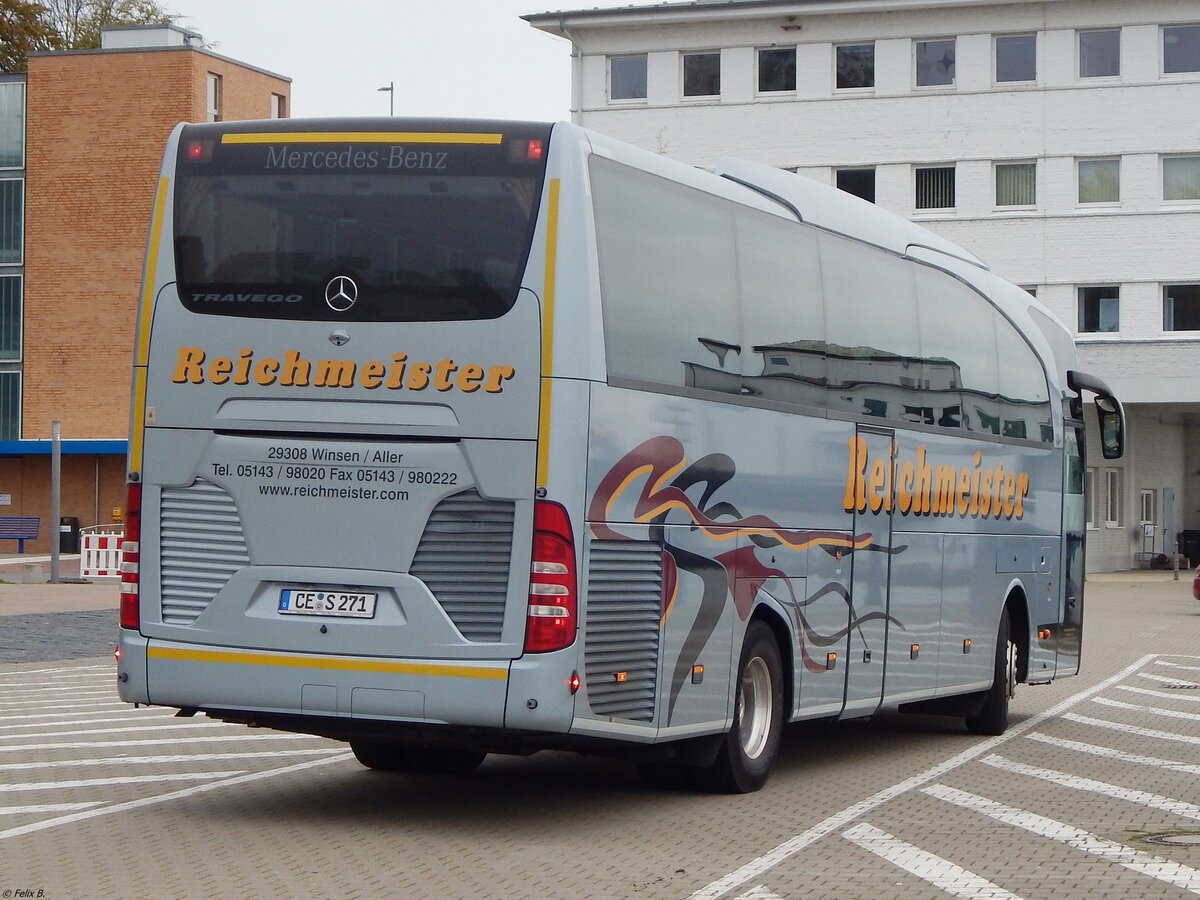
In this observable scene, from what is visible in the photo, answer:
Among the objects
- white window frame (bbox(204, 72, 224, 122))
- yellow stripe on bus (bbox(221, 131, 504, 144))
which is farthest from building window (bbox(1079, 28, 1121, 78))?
yellow stripe on bus (bbox(221, 131, 504, 144))

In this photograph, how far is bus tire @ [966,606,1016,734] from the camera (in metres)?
15.9

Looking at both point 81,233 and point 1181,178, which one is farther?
point 81,233

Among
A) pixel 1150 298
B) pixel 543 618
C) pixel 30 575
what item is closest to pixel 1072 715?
pixel 543 618

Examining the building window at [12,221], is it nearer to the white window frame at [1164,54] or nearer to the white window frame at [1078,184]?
the white window frame at [1078,184]

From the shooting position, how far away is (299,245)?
32.4 ft

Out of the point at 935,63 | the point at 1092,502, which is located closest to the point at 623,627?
the point at 1092,502

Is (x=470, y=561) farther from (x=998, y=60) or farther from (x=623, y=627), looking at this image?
(x=998, y=60)

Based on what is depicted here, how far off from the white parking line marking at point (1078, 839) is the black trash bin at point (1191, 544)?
4770 cm

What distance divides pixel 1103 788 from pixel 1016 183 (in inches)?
1673

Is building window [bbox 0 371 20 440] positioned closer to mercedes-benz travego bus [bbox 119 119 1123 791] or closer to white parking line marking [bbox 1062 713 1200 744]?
white parking line marking [bbox 1062 713 1200 744]

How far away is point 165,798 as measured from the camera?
427 inches

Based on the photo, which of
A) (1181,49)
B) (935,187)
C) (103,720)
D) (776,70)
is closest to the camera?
(103,720)

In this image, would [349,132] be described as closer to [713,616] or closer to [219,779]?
[713,616]

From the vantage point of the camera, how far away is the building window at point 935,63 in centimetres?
5362
